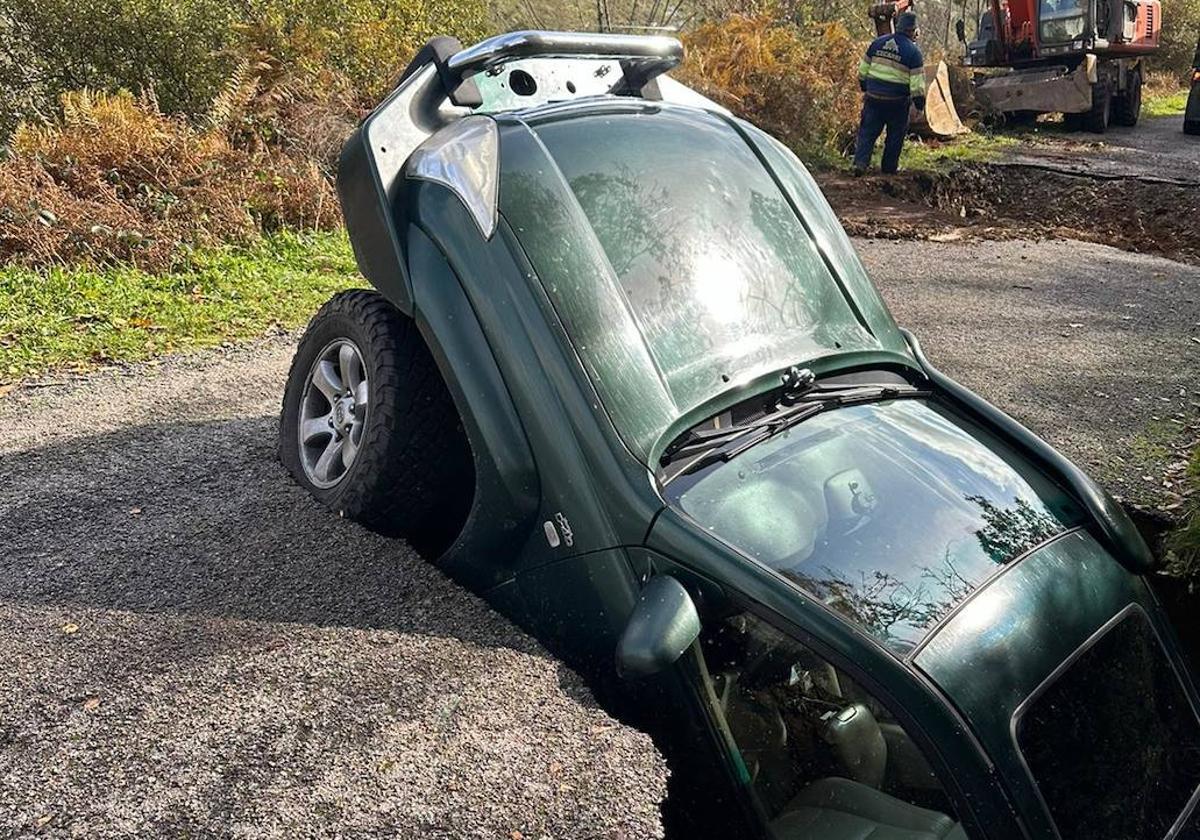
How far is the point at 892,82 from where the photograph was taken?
11.7m

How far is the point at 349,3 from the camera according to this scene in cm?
981

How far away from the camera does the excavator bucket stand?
594 inches

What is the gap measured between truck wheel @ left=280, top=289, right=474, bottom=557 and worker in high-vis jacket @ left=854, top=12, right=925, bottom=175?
32.5 feet

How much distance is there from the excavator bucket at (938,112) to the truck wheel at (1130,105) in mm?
3942

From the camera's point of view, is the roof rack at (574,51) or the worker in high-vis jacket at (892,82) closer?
the roof rack at (574,51)

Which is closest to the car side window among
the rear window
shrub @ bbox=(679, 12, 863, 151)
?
the rear window

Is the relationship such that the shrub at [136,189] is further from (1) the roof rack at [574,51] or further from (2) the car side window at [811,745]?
(2) the car side window at [811,745]

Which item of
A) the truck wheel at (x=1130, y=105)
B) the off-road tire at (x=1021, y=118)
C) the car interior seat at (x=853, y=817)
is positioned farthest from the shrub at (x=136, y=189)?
the truck wheel at (x=1130, y=105)

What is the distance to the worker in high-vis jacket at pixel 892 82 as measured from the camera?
1167 cm

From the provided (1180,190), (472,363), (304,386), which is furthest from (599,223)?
(1180,190)

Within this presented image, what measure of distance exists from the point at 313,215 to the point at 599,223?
5.84 meters

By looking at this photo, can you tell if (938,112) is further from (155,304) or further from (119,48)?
(155,304)

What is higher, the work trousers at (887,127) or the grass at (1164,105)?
the work trousers at (887,127)

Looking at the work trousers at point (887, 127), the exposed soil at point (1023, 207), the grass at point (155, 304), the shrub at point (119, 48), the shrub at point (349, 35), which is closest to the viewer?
the grass at point (155, 304)
